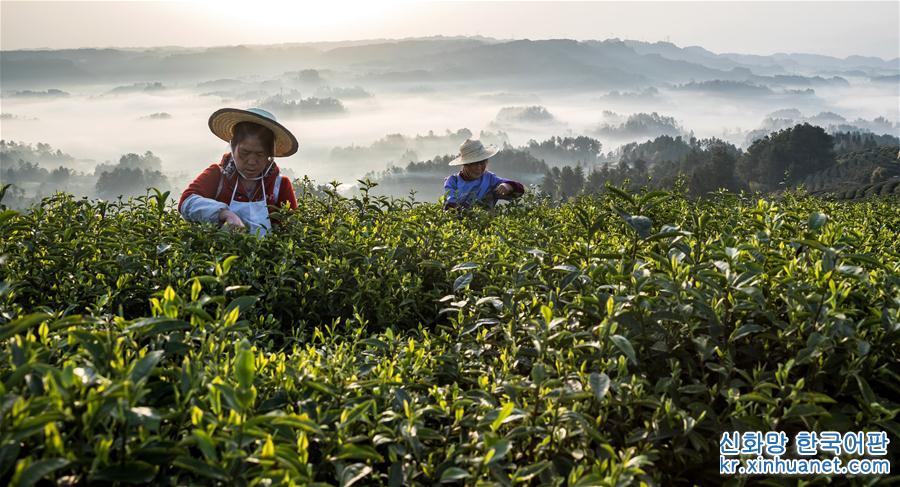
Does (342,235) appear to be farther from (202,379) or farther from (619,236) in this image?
(202,379)

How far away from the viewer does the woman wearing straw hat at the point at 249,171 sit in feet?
18.8

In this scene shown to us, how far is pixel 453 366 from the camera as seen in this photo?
8.02ft

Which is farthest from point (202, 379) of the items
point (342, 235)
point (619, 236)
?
point (619, 236)

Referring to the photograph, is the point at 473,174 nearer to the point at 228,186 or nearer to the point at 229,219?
the point at 228,186

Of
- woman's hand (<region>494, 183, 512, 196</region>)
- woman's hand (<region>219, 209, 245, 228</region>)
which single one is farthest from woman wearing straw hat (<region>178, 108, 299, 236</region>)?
woman's hand (<region>494, 183, 512, 196</region>)

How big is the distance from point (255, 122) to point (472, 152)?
13.1 feet

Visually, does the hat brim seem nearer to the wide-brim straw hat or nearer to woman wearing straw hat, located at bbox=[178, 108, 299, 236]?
the wide-brim straw hat

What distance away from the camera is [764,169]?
73812 millimetres

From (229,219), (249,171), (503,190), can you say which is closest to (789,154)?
(503,190)

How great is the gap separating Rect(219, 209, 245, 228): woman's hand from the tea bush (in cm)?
87

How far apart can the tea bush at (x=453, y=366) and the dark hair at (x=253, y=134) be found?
241 centimetres

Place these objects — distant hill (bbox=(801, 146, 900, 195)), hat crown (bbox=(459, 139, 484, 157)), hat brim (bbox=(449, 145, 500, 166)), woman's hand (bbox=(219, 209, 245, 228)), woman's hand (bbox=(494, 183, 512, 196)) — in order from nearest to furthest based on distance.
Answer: woman's hand (bbox=(219, 209, 245, 228)), woman's hand (bbox=(494, 183, 512, 196)), hat brim (bbox=(449, 145, 500, 166)), hat crown (bbox=(459, 139, 484, 157)), distant hill (bbox=(801, 146, 900, 195))

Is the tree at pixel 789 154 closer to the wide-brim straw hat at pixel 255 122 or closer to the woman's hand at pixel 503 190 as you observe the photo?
the woman's hand at pixel 503 190

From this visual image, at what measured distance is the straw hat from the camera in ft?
29.8
